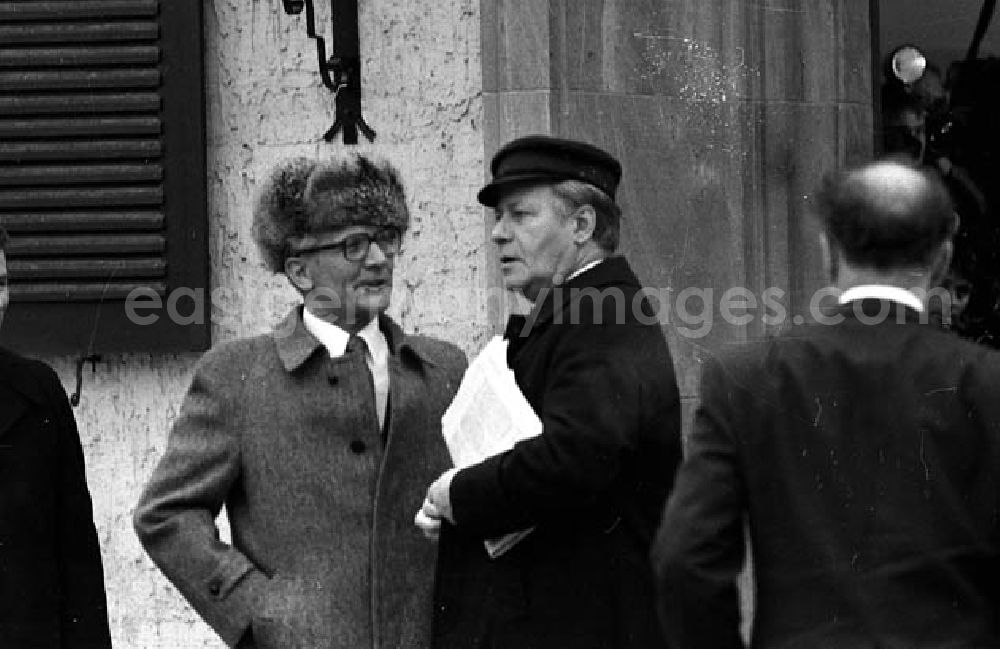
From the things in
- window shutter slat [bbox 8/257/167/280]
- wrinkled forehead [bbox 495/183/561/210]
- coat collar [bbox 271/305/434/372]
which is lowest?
coat collar [bbox 271/305/434/372]

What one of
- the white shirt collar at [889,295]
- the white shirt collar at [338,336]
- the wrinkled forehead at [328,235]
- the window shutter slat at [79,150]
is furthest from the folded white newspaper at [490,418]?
the window shutter slat at [79,150]

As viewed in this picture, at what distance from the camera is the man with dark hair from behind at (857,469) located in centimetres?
299

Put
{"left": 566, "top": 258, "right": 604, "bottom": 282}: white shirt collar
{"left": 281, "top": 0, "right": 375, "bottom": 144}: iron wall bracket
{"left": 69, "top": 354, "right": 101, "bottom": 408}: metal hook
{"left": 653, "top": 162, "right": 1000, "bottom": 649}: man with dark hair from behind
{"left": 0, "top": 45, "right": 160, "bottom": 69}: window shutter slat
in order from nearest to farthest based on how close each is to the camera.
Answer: {"left": 653, "top": 162, "right": 1000, "bottom": 649}: man with dark hair from behind, {"left": 566, "top": 258, "right": 604, "bottom": 282}: white shirt collar, {"left": 281, "top": 0, "right": 375, "bottom": 144}: iron wall bracket, {"left": 0, "top": 45, "right": 160, "bottom": 69}: window shutter slat, {"left": 69, "top": 354, "right": 101, "bottom": 408}: metal hook

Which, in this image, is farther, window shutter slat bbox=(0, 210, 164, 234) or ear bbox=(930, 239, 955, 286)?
window shutter slat bbox=(0, 210, 164, 234)

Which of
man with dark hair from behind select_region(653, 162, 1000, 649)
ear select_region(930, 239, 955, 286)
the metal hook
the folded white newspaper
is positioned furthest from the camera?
the metal hook

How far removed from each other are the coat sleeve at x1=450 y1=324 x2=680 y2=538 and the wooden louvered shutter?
7.26ft

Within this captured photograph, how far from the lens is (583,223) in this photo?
4.20m

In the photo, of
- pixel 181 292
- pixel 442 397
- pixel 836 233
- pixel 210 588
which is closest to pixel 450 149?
pixel 181 292

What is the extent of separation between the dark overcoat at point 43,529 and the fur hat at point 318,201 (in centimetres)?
61

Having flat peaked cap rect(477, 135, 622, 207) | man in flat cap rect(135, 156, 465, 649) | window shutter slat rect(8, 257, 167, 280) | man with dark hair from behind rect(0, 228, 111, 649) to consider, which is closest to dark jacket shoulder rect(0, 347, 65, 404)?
man with dark hair from behind rect(0, 228, 111, 649)

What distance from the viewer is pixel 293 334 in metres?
4.38

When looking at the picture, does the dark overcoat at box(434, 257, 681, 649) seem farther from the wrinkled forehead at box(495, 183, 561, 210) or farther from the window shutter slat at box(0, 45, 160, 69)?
the window shutter slat at box(0, 45, 160, 69)

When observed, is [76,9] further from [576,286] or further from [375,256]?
[576,286]

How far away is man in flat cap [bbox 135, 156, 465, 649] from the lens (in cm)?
421
